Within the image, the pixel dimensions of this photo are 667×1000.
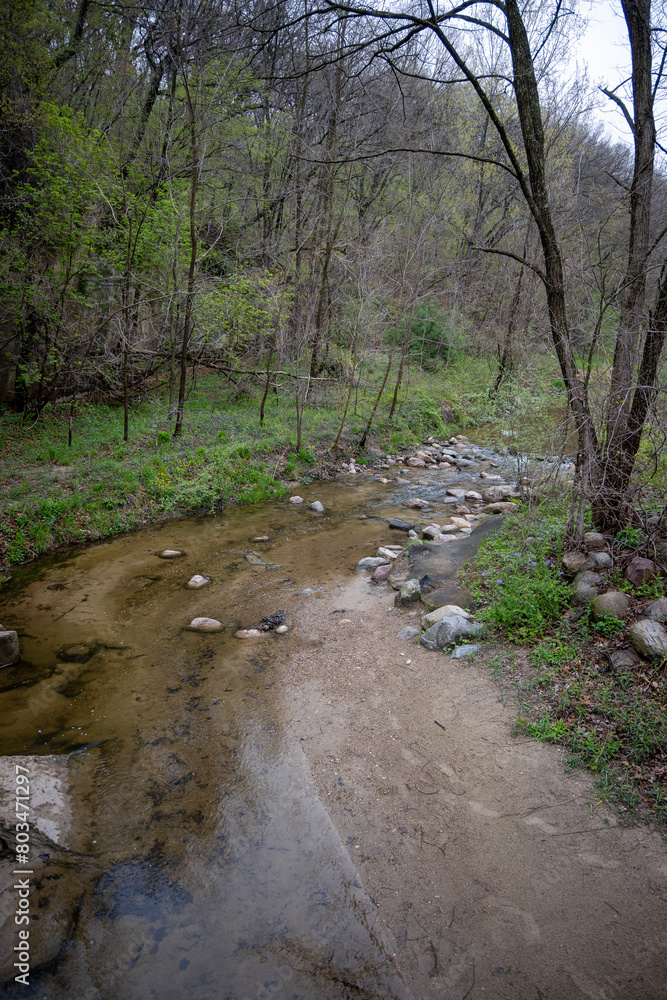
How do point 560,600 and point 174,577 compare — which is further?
point 174,577

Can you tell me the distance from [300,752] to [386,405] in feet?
39.8

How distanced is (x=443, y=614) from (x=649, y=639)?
1730 mm

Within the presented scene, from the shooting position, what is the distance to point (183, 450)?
32.4ft

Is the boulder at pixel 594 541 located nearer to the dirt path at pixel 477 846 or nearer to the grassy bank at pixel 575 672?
the grassy bank at pixel 575 672

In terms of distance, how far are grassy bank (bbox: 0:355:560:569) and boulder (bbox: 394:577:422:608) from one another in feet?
9.45

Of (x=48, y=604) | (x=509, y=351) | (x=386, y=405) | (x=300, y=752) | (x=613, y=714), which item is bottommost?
(x=48, y=604)

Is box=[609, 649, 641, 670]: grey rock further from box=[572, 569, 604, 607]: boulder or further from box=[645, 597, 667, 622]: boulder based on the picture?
box=[572, 569, 604, 607]: boulder

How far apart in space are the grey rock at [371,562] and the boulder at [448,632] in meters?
1.94

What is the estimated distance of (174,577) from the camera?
21.1ft

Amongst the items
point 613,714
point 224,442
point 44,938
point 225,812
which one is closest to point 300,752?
point 225,812

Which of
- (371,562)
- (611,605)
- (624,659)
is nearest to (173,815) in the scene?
(624,659)

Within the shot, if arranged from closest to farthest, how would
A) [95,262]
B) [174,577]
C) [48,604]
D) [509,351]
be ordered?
[48,604], [174,577], [95,262], [509,351]

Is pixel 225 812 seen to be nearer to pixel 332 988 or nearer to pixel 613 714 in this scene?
pixel 332 988

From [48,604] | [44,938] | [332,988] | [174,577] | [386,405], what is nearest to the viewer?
[332,988]
